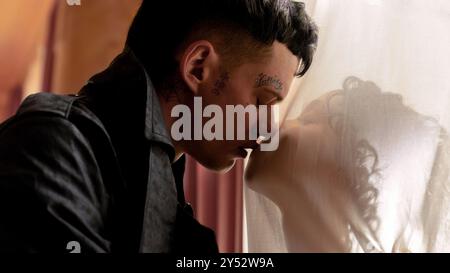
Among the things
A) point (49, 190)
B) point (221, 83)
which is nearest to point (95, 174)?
point (49, 190)

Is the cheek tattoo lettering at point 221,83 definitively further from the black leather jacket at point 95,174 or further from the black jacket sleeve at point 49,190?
the black jacket sleeve at point 49,190

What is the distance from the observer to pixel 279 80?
0.82 metres

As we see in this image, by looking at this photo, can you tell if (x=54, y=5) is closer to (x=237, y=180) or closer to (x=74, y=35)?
(x=74, y=35)

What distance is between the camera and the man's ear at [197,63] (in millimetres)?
828

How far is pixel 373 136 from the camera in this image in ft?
2.18

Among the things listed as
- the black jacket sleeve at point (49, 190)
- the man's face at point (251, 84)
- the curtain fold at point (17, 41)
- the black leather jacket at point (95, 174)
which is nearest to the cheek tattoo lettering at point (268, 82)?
the man's face at point (251, 84)

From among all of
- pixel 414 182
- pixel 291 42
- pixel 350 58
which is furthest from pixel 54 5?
pixel 414 182

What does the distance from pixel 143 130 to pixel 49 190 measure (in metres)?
0.16

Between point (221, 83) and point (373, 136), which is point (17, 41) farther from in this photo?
point (373, 136)

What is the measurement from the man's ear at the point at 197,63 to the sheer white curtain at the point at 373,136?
0.16 meters

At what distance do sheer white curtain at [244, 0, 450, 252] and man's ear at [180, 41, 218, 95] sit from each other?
16 cm

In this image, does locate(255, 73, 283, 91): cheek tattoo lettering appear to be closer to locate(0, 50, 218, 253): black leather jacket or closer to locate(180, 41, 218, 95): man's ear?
locate(180, 41, 218, 95): man's ear

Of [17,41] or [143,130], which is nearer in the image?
[143,130]

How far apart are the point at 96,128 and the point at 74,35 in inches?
33.3
